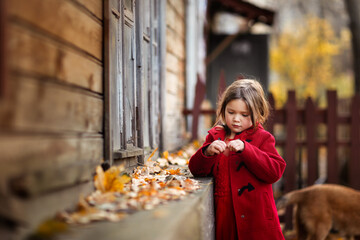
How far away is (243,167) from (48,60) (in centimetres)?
173

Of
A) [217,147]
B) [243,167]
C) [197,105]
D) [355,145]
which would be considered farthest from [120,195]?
[355,145]

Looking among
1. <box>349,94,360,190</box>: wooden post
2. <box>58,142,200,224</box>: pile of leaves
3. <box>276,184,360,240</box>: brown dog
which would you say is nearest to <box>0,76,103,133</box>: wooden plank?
<box>58,142,200,224</box>: pile of leaves

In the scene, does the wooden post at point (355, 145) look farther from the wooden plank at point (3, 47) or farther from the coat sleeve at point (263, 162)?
the wooden plank at point (3, 47)

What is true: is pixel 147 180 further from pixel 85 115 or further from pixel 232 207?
pixel 85 115

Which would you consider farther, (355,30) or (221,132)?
(355,30)

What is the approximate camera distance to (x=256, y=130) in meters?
2.95

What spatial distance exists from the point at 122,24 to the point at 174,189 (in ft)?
4.73

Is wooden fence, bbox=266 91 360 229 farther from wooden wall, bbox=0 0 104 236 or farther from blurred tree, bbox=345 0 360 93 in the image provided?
wooden wall, bbox=0 0 104 236

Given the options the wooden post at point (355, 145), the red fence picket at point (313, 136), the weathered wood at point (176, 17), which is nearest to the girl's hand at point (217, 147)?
the weathered wood at point (176, 17)

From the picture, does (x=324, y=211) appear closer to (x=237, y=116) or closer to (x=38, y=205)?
(x=237, y=116)

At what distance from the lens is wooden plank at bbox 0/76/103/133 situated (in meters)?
1.36

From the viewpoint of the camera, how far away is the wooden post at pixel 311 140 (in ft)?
19.9

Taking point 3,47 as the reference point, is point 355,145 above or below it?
below

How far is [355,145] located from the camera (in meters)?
6.27
